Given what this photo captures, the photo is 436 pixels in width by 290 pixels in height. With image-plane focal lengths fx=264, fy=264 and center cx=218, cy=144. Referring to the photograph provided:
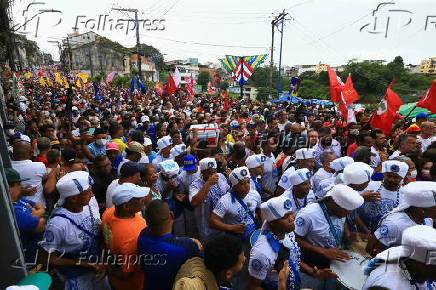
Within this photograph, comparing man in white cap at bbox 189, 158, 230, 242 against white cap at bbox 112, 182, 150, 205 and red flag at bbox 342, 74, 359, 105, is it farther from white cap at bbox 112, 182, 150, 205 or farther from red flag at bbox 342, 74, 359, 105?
red flag at bbox 342, 74, 359, 105

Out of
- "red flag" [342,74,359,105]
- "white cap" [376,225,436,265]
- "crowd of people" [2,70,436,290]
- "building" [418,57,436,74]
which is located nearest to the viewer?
"white cap" [376,225,436,265]

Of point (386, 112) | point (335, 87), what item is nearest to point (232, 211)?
point (386, 112)

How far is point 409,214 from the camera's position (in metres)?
2.58

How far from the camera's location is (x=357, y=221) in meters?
3.36

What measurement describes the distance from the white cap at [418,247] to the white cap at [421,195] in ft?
2.63

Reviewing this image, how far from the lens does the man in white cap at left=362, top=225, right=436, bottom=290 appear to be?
1.70m

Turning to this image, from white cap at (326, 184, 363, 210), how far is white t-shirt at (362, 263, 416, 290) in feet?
2.46

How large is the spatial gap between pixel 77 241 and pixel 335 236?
8.28ft

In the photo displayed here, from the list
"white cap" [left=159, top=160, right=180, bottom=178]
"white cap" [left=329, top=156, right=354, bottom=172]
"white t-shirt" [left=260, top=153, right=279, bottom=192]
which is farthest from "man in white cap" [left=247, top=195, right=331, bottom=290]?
"white t-shirt" [left=260, top=153, right=279, bottom=192]

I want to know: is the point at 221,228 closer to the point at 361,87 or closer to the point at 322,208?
the point at 322,208

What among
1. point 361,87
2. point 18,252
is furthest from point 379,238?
point 361,87

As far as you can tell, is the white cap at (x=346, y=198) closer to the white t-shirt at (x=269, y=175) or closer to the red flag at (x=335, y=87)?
the white t-shirt at (x=269, y=175)

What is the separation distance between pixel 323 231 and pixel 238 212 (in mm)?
948

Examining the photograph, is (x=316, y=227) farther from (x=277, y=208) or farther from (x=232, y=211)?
(x=232, y=211)
